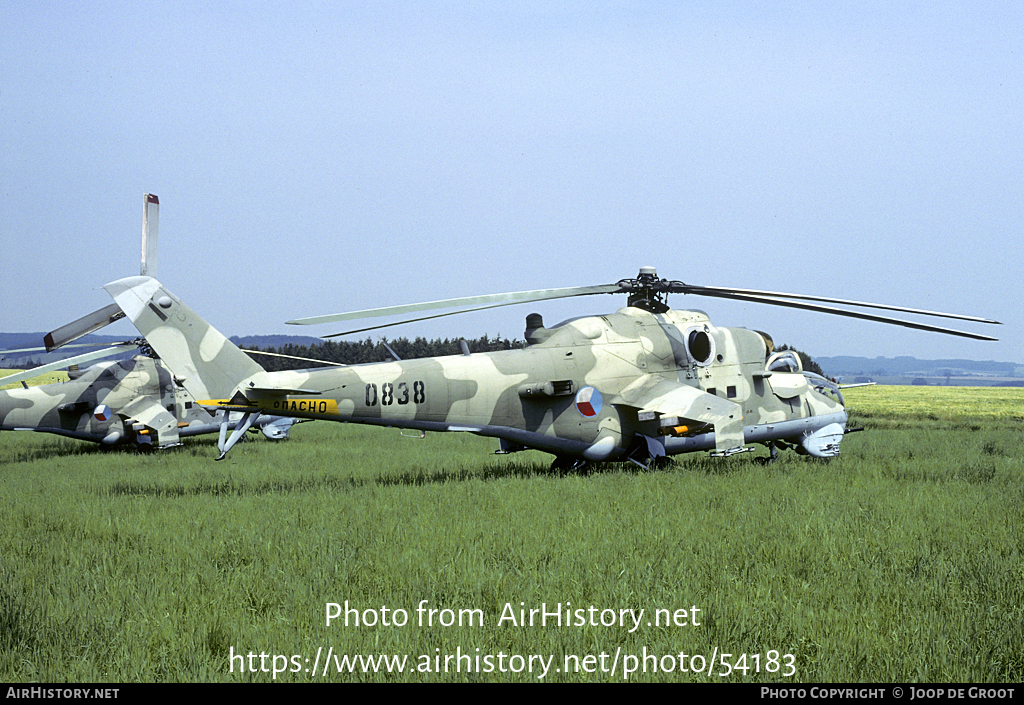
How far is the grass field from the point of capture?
545 cm

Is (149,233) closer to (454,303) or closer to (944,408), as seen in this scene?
(454,303)

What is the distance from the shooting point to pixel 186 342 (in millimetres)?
13594

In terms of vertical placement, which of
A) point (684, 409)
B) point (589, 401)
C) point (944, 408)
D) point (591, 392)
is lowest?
point (944, 408)

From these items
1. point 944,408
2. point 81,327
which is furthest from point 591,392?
point 944,408

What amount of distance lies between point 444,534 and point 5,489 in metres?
10.7

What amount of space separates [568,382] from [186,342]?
703cm

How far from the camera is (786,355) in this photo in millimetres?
18109

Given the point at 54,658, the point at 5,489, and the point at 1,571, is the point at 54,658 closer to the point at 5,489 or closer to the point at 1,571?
the point at 1,571

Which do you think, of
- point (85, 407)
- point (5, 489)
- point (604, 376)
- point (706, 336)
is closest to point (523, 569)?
point (604, 376)

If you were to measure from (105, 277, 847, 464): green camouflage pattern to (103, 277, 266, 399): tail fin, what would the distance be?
0.07 feet

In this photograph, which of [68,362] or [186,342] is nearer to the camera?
[186,342]

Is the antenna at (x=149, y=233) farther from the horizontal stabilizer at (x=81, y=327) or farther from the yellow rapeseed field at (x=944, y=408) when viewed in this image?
the yellow rapeseed field at (x=944, y=408)

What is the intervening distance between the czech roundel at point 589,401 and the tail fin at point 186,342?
5.86m

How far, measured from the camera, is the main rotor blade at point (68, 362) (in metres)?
17.8
